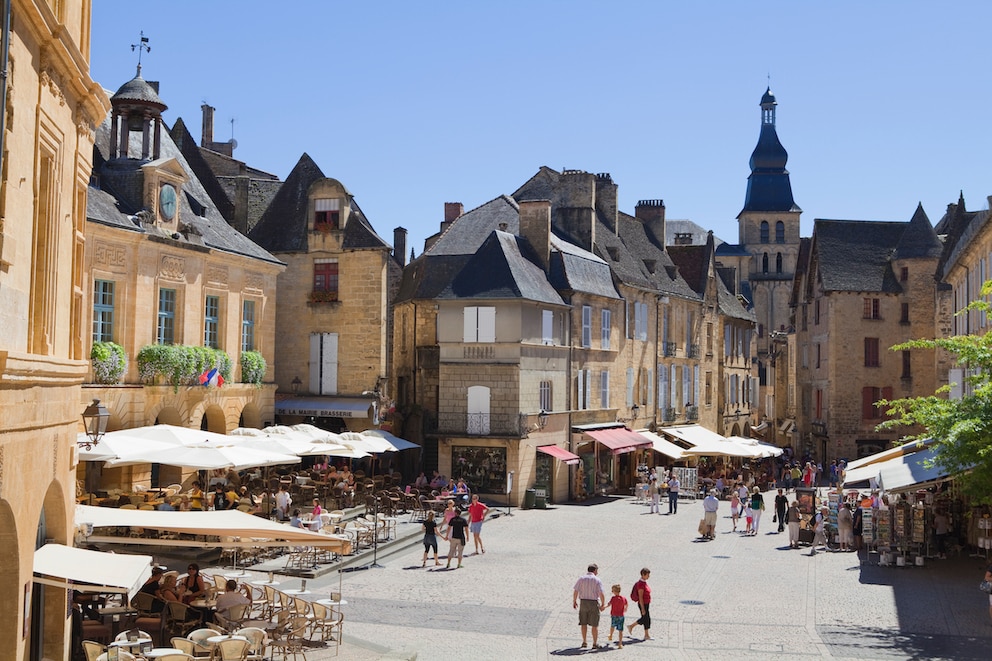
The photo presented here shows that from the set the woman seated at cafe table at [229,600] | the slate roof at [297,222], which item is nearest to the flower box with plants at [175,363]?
the slate roof at [297,222]

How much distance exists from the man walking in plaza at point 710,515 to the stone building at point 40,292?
16.0 meters

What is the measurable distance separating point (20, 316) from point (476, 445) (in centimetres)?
2292

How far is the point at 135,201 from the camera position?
25.4 metres

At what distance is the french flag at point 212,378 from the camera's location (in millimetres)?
26341

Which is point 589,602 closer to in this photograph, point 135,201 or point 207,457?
point 207,457

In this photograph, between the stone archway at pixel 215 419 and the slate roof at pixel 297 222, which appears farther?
the slate roof at pixel 297 222

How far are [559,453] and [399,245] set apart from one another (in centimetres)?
1448

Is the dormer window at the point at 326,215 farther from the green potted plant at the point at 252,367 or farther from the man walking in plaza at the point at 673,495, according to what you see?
the man walking in plaza at the point at 673,495

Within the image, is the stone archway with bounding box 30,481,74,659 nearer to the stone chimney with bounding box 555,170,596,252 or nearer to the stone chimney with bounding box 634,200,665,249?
the stone chimney with bounding box 555,170,596,252

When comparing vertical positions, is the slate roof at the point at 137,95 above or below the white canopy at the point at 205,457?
above

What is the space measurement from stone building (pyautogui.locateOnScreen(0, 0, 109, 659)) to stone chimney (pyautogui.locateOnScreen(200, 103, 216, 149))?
30.3 meters

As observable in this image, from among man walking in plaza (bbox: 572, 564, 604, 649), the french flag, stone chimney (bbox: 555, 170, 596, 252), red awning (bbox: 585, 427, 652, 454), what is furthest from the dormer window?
man walking in plaza (bbox: 572, 564, 604, 649)

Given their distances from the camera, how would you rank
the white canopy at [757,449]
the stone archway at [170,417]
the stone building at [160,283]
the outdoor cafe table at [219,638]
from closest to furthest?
the outdoor cafe table at [219,638]
the stone building at [160,283]
the stone archway at [170,417]
the white canopy at [757,449]

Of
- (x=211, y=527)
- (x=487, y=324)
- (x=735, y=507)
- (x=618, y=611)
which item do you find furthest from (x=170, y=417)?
(x=618, y=611)
